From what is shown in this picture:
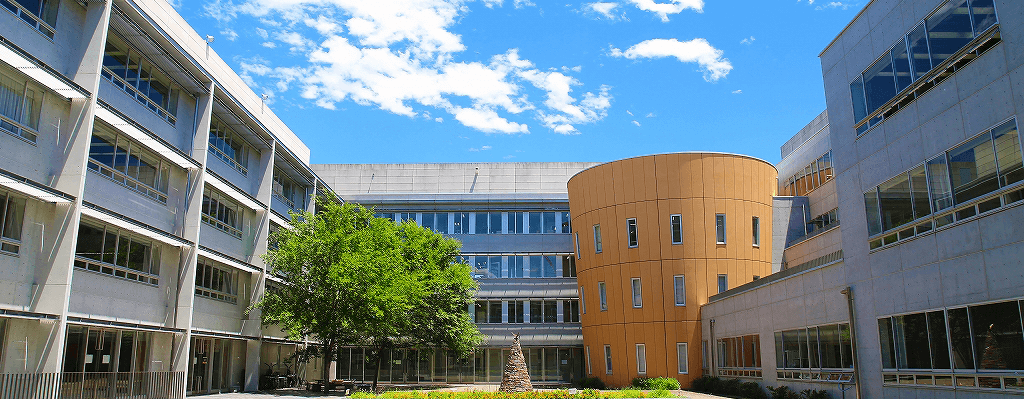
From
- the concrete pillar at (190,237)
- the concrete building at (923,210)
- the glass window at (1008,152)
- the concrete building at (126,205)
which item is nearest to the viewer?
the glass window at (1008,152)

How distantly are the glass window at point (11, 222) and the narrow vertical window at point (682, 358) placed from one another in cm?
2676

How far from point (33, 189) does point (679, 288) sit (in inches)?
1045

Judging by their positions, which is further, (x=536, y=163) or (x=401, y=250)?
(x=536, y=163)

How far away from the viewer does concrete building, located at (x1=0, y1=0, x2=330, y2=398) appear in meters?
19.6

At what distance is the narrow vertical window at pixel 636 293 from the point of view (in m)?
35.2

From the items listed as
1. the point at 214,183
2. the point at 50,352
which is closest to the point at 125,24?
the point at 214,183

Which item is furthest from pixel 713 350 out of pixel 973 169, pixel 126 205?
pixel 126 205

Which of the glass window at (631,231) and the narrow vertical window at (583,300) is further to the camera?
the narrow vertical window at (583,300)

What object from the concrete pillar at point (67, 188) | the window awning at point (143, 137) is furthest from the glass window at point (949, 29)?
the window awning at point (143, 137)

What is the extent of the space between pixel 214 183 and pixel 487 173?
26110 millimetres

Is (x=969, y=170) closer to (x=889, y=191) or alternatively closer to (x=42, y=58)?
(x=889, y=191)

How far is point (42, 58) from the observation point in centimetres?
2023

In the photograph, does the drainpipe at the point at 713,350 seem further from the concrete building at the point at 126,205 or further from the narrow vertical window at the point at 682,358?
the concrete building at the point at 126,205

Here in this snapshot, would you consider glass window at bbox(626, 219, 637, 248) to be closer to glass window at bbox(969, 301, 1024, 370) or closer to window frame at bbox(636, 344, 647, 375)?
window frame at bbox(636, 344, 647, 375)
